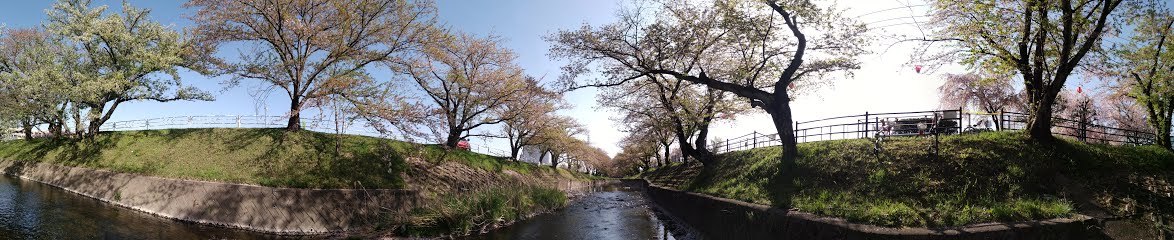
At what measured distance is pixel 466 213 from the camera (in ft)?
41.3

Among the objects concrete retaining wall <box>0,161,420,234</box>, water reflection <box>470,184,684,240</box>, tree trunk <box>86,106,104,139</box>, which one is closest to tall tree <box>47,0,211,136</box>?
tree trunk <box>86,106,104,139</box>

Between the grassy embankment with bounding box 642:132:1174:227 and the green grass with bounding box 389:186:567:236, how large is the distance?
6.57m

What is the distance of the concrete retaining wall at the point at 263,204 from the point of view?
1328cm

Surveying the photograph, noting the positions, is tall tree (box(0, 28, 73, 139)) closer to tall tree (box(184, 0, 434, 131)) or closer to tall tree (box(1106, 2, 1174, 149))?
tall tree (box(184, 0, 434, 131))

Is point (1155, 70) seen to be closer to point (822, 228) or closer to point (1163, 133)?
point (1163, 133)

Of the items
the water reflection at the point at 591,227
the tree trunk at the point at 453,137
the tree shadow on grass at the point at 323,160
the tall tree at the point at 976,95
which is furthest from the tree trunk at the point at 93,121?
the tall tree at the point at 976,95

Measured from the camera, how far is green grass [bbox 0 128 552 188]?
50.5 feet

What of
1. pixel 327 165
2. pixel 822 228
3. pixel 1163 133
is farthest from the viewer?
pixel 327 165

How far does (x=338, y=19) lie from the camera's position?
1988cm

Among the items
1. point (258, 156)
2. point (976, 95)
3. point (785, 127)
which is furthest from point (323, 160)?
point (976, 95)

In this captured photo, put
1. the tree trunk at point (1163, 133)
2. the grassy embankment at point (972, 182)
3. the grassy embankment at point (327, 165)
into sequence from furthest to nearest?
the tree trunk at point (1163, 133) → the grassy embankment at point (327, 165) → the grassy embankment at point (972, 182)

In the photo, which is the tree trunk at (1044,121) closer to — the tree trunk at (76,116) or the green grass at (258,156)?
the green grass at (258,156)

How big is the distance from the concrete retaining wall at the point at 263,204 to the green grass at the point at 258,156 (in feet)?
2.12

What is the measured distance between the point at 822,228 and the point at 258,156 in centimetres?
1814
